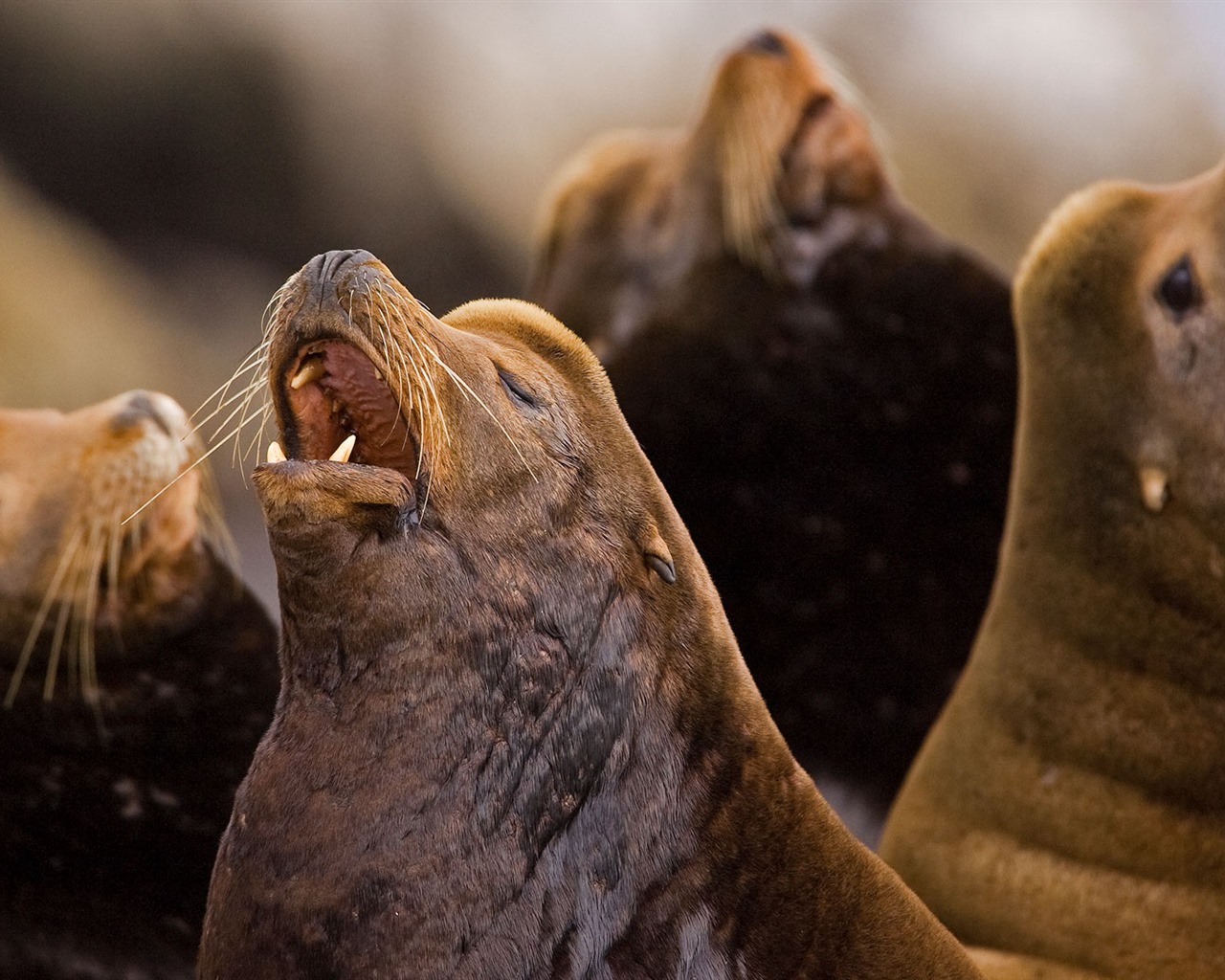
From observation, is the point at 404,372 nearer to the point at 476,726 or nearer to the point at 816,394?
the point at 476,726

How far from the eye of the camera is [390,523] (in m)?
Answer: 1.86

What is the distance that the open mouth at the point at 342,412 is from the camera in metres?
1.93

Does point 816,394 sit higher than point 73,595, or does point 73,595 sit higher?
point 816,394

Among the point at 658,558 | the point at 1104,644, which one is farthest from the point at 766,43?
the point at 658,558

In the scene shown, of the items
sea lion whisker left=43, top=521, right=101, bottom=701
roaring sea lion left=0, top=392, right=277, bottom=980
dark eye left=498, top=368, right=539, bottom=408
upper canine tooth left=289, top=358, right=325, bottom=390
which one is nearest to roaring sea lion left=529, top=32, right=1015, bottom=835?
roaring sea lion left=0, top=392, right=277, bottom=980

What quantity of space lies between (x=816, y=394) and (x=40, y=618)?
1.99 m

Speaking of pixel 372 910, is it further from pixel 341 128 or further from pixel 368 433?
pixel 341 128

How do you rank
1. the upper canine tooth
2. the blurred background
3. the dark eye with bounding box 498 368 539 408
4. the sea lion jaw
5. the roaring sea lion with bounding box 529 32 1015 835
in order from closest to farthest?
1. the sea lion jaw
2. the upper canine tooth
3. the dark eye with bounding box 498 368 539 408
4. the roaring sea lion with bounding box 529 32 1015 835
5. the blurred background

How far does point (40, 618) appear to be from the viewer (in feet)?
10.2

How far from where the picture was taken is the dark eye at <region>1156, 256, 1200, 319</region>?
2734 millimetres

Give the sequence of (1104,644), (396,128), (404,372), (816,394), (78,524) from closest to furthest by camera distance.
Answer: (404,372)
(1104,644)
(78,524)
(816,394)
(396,128)

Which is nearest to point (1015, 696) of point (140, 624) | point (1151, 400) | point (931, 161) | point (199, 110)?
point (1151, 400)

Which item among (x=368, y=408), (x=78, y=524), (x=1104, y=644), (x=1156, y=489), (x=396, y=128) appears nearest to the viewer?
(x=368, y=408)

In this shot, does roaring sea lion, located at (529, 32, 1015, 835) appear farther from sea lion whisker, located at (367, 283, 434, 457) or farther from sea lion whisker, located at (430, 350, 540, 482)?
sea lion whisker, located at (367, 283, 434, 457)
